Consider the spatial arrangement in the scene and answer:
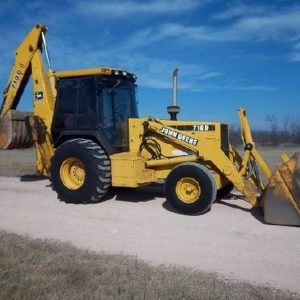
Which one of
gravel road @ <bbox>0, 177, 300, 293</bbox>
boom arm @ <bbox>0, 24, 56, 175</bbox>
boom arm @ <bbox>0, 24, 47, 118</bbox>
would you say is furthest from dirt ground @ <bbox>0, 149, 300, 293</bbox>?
boom arm @ <bbox>0, 24, 47, 118</bbox>

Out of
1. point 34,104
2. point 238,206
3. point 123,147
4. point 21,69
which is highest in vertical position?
point 21,69

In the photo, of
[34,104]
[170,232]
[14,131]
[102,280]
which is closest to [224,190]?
[170,232]

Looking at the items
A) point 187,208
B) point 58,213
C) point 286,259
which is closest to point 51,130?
point 58,213

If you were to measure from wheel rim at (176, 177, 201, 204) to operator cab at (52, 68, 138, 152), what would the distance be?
180 cm

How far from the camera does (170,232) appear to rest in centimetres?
759

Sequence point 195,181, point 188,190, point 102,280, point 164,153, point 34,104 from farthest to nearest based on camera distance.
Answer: point 34,104 → point 164,153 → point 188,190 → point 195,181 → point 102,280

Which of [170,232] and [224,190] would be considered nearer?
[170,232]

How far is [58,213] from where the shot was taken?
357 inches

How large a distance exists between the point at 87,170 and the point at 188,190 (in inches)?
85.8

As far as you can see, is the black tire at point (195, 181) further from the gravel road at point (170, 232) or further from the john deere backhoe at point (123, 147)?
the gravel road at point (170, 232)

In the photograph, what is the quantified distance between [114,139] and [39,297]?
18.7ft

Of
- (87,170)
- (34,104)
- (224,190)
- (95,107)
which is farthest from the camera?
(34,104)

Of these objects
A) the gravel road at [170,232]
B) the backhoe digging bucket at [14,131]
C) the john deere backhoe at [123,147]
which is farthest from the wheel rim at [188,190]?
the backhoe digging bucket at [14,131]

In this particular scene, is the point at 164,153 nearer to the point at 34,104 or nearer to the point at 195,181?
the point at 195,181
